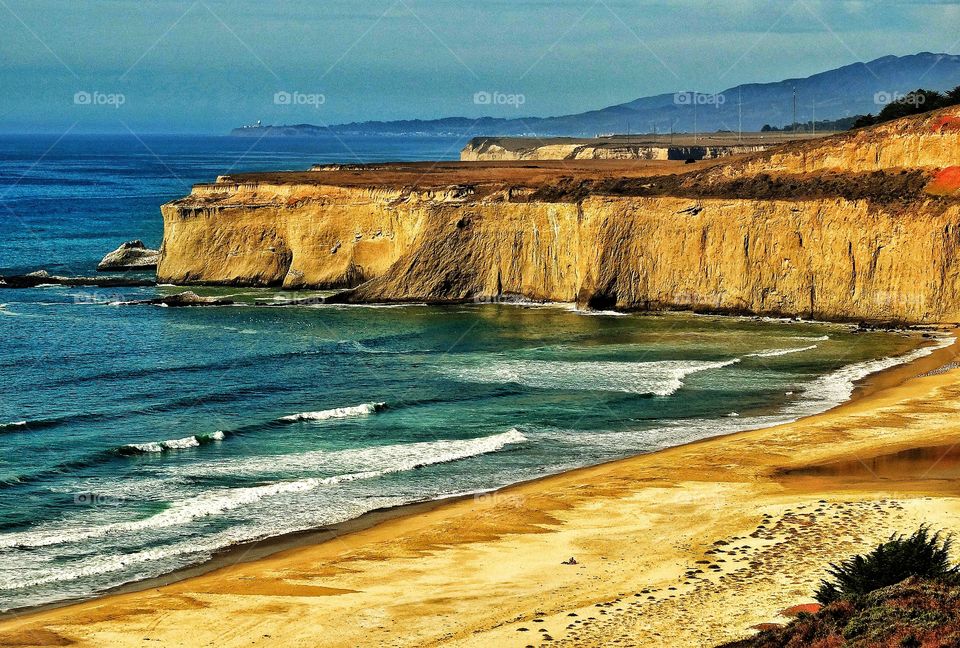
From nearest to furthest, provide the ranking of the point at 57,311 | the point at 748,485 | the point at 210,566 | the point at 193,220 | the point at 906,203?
1. the point at 210,566
2. the point at 748,485
3. the point at 906,203
4. the point at 57,311
5. the point at 193,220

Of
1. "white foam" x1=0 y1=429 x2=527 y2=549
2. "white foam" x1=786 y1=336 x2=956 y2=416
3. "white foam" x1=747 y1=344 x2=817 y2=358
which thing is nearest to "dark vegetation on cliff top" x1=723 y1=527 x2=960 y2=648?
"white foam" x1=0 y1=429 x2=527 y2=549

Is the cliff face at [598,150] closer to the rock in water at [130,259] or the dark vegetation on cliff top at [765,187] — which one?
the dark vegetation on cliff top at [765,187]

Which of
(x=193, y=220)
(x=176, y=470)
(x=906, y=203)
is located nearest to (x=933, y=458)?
(x=176, y=470)

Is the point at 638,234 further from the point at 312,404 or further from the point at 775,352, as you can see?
the point at 312,404

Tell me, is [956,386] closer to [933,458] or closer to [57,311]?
[933,458]

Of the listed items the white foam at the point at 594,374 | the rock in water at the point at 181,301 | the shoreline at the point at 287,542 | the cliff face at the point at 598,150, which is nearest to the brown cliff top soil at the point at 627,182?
the rock in water at the point at 181,301

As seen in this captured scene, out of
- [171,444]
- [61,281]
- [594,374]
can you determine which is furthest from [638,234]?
[61,281]
